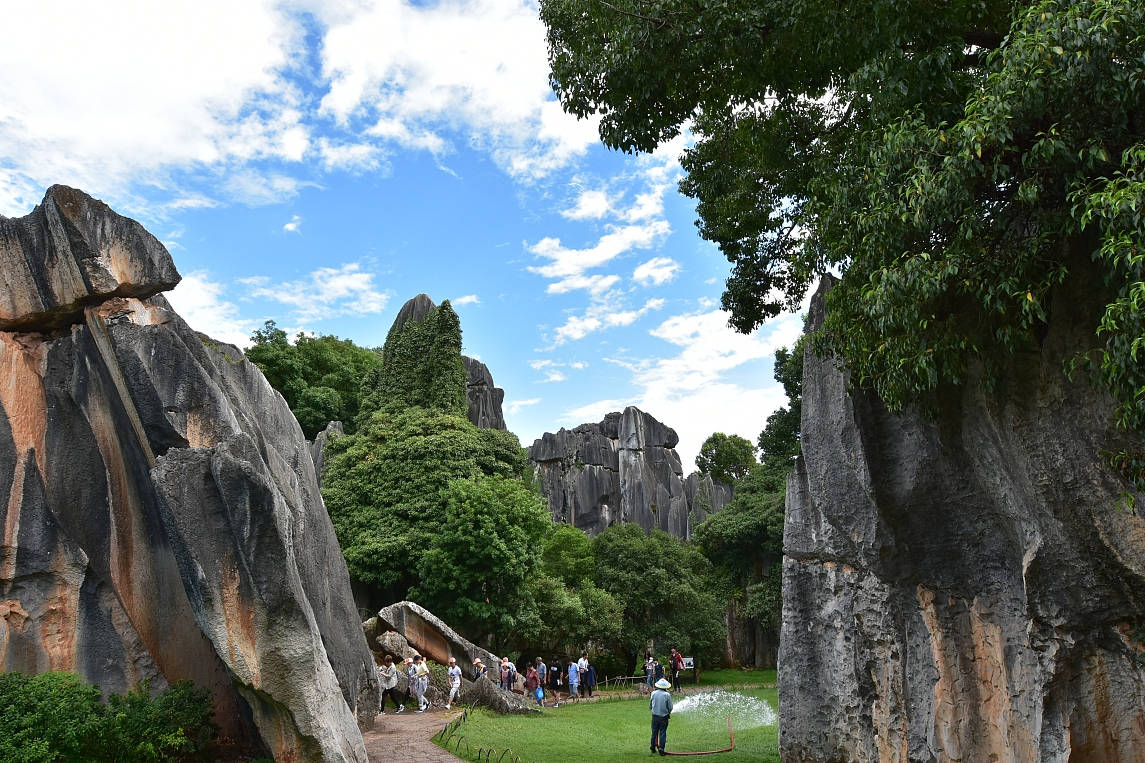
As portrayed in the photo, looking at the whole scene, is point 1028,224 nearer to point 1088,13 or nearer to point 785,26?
point 1088,13

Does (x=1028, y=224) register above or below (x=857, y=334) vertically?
above

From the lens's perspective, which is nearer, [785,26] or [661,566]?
[785,26]

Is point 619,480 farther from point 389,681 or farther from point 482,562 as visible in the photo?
point 389,681

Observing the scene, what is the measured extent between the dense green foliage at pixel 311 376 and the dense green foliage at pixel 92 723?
26304 mm

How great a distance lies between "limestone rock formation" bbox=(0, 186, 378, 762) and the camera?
9.69 metres

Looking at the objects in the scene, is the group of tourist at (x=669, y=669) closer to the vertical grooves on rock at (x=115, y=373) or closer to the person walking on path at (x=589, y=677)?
the person walking on path at (x=589, y=677)

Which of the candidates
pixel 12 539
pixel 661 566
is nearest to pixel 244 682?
pixel 12 539

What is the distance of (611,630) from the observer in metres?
27.7

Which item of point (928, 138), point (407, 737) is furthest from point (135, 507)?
point (928, 138)

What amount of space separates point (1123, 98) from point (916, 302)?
2181mm

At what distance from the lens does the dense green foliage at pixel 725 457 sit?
56312 mm

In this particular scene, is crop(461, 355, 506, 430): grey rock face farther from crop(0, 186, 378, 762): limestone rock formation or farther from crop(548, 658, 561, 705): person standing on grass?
crop(0, 186, 378, 762): limestone rock formation

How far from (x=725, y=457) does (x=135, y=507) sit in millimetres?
48782

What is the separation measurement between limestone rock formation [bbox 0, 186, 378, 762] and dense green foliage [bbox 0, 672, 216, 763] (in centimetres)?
82
